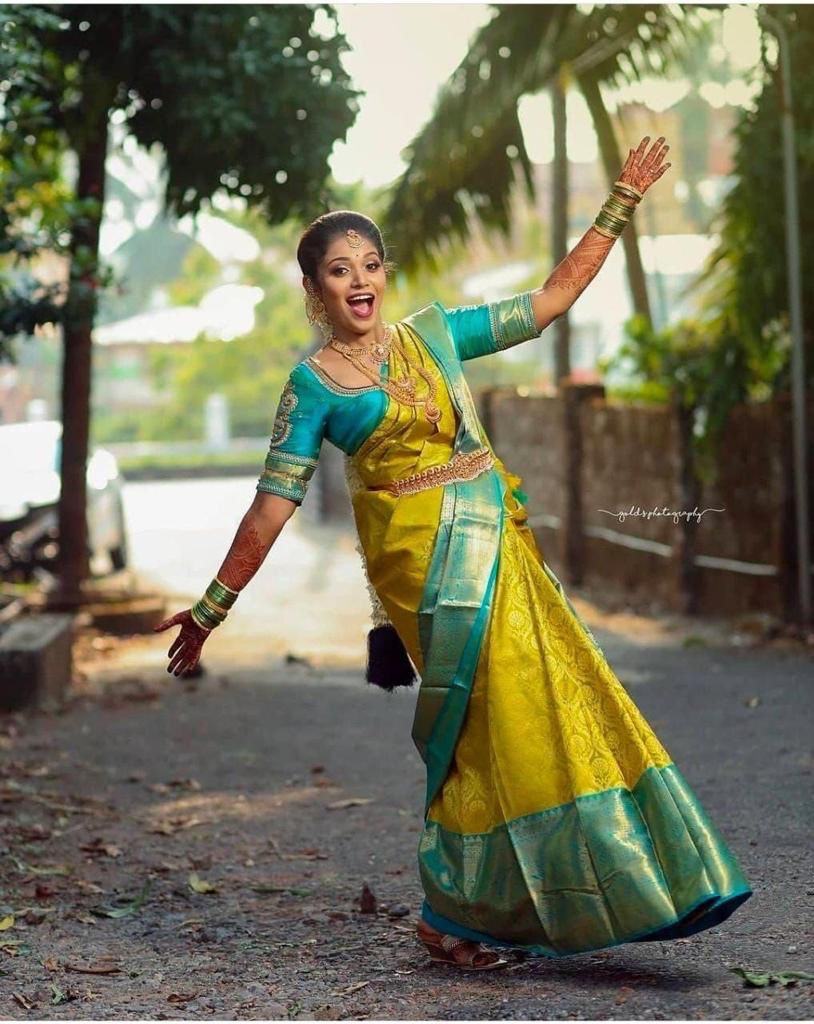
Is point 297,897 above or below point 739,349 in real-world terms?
below

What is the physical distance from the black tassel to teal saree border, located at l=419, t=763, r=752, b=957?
48 cm

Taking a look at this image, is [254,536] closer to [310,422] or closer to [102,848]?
[310,422]

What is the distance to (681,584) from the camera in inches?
511

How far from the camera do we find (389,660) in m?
4.77

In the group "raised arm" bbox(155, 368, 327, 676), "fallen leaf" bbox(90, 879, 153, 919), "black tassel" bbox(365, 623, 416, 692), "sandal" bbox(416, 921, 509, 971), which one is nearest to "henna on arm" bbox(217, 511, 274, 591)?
"raised arm" bbox(155, 368, 327, 676)

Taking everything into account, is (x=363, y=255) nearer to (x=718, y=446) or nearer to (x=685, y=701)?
(x=685, y=701)

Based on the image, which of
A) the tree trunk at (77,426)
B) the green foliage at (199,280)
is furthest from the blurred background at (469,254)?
the green foliage at (199,280)

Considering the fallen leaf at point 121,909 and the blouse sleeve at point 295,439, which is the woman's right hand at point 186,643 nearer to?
the blouse sleeve at point 295,439

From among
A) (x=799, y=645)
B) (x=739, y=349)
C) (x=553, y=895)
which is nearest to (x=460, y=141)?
(x=739, y=349)

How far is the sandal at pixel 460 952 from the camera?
15.2 feet

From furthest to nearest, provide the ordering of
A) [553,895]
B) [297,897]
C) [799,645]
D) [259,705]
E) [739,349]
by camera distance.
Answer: [739,349]
[799,645]
[259,705]
[297,897]
[553,895]

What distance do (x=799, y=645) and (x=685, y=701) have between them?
1971mm

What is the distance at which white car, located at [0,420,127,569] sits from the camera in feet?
54.0

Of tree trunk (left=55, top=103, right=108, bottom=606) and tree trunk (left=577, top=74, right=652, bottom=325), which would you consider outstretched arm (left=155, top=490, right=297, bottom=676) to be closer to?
tree trunk (left=55, top=103, right=108, bottom=606)
